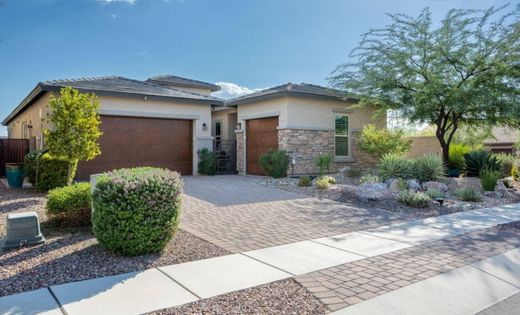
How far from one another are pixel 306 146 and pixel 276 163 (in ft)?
6.16

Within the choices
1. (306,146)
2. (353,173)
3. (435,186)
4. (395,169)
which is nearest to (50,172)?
(306,146)

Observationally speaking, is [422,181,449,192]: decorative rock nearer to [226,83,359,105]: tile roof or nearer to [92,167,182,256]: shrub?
[226,83,359,105]: tile roof

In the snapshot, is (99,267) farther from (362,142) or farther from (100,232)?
(362,142)

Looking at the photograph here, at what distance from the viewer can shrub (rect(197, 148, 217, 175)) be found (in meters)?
16.2

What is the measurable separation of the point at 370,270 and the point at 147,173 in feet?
11.2

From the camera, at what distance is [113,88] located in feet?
46.7

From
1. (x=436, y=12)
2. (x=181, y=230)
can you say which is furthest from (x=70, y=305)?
(x=436, y=12)

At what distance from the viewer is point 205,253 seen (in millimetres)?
5418

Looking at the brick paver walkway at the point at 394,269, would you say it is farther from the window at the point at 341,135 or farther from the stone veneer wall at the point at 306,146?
the window at the point at 341,135

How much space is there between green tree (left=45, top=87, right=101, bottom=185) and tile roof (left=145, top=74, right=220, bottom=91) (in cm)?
1310

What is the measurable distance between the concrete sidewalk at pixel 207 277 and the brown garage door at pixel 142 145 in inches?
414

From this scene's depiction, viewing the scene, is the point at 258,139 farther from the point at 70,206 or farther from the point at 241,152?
the point at 70,206

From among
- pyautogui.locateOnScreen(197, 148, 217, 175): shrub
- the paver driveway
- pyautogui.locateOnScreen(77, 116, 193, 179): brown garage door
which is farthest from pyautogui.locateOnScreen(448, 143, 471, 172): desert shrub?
pyautogui.locateOnScreen(77, 116, 193, 179): brown garage door

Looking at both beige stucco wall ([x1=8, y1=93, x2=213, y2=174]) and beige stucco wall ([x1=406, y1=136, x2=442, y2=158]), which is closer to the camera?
beige stucco wall ([x1=8, y1=93, x2=213, y2=174])
